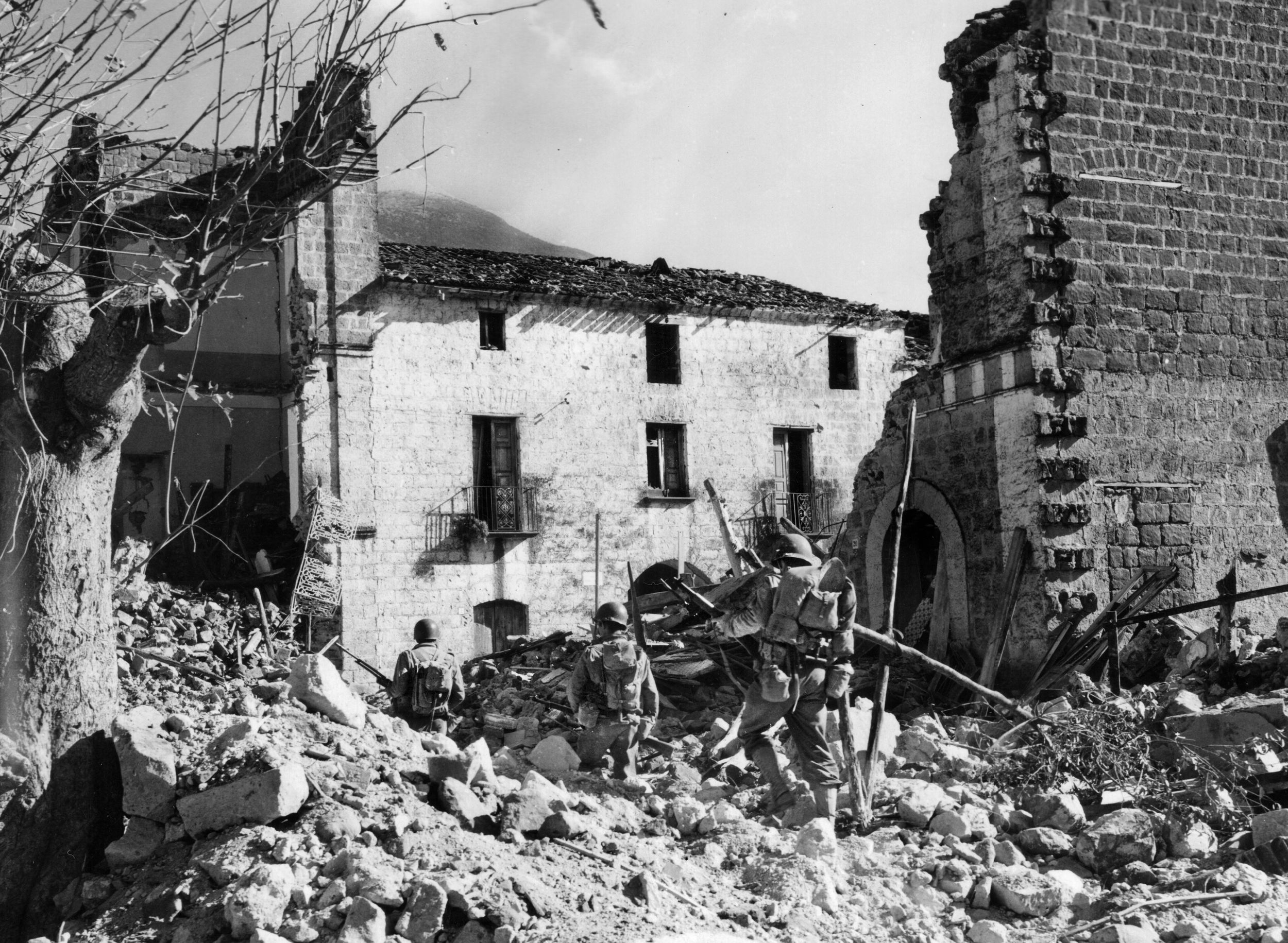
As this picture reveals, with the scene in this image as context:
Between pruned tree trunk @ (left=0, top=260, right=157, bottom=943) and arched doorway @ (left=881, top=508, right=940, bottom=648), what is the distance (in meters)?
8.05

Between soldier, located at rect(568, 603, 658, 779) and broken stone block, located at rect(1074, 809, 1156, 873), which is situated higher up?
soldier, located at rect(568, 603, 658, 779)

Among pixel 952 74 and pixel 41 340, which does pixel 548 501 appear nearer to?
pixel 952 74

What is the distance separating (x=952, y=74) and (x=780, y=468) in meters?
14.7

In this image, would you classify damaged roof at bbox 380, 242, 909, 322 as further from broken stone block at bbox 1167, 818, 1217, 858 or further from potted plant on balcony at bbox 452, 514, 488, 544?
broken stone block at bbox 1167, 818, 1217, 858

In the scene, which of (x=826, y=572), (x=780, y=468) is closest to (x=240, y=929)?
(x=826, y=572)

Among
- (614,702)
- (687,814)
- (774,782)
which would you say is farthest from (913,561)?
(687,814)

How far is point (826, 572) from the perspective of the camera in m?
8.06

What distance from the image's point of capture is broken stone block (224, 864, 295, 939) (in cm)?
508

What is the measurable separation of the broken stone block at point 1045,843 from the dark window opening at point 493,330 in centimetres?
1752

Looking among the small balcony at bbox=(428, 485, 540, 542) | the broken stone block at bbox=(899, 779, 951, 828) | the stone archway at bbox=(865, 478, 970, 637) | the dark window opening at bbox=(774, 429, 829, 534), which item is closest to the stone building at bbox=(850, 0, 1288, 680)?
the stone archway at bbox=(865, 478, 970, 637)

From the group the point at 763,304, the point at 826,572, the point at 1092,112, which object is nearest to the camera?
the point at 826,572

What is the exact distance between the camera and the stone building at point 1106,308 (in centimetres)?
1110

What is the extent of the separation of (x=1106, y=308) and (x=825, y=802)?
5652 mm

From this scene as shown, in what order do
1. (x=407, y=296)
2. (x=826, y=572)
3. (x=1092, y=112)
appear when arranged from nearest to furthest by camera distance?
(x=826, y=572)
(x=1092, y=112)
(x=407, y=296)
